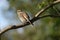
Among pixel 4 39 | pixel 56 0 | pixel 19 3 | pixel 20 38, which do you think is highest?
pixel 56 0

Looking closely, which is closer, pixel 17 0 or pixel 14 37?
pixel 17 0

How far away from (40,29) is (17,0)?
3.72m

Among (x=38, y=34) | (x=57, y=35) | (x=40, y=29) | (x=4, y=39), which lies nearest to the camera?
(x=57, y=35)

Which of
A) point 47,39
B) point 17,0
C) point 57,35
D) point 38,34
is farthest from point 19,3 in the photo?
point 38,34

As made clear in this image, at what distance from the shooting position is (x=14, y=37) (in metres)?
15.5

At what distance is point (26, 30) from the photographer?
15.2 meters

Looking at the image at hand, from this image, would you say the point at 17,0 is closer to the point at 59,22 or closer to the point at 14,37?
the point at 59,22

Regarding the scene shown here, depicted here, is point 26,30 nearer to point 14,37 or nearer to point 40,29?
point 14,37

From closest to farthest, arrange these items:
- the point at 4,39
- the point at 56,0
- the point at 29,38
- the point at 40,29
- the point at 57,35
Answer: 1. the point at 56,0
2. the point at 57,35
3. the point at 4,39
4. the point at 40,29
5. the point at 29,38

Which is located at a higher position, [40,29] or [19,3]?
[19,3]

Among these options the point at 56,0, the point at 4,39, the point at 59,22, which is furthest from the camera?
the point at 4,39

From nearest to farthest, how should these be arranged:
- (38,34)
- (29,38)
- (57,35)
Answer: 1. (57,35)
2. (38,34)
3. (29,38)

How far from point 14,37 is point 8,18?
1927 mm

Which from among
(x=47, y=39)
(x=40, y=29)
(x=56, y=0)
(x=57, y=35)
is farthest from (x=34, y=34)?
(x=56, y=0)
